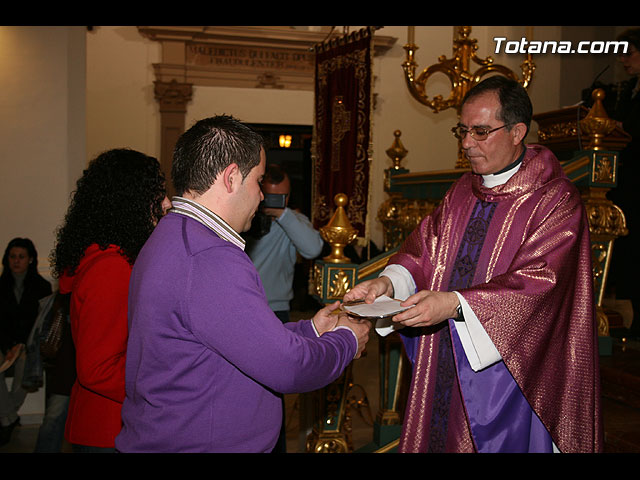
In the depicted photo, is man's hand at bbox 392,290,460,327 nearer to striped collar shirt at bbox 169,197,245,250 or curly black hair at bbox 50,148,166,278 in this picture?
striped collar shirt at bbox 169,197,245,250

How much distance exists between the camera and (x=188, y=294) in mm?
1455

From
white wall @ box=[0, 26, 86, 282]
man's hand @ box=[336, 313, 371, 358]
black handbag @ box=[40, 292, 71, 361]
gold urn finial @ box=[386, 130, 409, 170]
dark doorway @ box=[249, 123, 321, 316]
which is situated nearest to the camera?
man's hand @ box=[336, 313, 371, 358]

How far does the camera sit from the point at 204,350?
1.50 meters

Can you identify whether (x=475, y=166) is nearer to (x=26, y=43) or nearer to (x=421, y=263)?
(x=421, y=263)

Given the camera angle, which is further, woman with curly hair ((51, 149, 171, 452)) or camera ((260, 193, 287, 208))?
camera ((260, 193, 287, 208))

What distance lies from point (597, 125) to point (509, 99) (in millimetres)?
1843

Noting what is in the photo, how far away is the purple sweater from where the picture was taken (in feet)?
4.74

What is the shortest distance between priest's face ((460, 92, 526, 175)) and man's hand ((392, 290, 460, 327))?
0.59m

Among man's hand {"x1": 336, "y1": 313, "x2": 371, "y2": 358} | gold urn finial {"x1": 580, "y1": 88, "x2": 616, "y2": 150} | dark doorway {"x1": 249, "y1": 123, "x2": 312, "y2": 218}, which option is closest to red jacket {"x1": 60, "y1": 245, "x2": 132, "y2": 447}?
man's hand {"x1": 336, "y1": 313, "x2": 371, "y2": 358}

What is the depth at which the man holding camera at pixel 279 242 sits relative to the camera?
3.61 metres

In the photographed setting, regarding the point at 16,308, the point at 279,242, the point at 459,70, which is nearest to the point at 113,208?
the point at 279,242

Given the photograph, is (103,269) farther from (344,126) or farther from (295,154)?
(295,154)

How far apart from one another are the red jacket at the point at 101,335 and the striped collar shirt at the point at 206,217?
56 cm

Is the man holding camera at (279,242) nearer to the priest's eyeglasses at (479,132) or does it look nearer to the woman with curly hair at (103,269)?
the woman with curly hair at (103,269)
